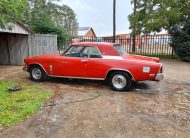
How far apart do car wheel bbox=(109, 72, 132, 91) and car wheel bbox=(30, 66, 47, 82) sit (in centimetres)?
261

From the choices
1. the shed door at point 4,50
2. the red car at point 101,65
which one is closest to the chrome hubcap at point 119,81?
the red car at point 101,65

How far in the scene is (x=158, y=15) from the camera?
15.3 meters

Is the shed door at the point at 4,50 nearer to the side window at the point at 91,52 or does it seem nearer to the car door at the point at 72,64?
the car door at the point at 72,64

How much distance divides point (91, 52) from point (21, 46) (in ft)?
23.2

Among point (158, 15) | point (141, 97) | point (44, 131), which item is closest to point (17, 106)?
point (44, 131)

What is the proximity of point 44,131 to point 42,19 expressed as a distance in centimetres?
1281

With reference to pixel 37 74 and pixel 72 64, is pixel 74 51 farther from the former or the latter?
pixel 37 74

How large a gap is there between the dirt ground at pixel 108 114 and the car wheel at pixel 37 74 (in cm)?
62

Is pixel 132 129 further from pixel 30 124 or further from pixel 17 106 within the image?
pixel 17 106

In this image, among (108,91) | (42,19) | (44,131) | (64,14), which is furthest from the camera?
(64,14)

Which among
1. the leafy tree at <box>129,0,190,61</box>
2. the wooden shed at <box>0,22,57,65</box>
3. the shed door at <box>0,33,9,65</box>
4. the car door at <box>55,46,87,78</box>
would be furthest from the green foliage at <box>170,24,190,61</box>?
the shed door at <box>0,33,9,65</box>

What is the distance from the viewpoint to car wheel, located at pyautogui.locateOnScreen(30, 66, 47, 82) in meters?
8.18

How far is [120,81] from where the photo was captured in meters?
7.16

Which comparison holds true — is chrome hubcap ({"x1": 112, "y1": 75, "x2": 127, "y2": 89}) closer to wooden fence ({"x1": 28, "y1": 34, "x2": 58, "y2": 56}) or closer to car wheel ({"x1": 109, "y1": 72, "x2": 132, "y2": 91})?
car wheel ({"x1": 109, "y1": 72, "x2": 132, "y2": 91})
